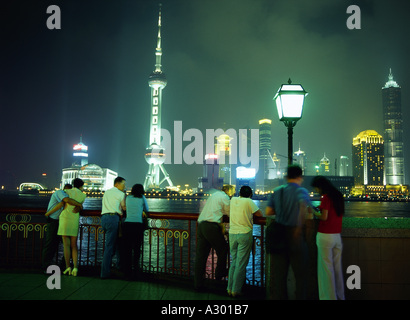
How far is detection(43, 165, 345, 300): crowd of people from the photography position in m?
5.07

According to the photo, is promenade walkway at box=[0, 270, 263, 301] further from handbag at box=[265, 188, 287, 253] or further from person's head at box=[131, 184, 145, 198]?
person's head at box=[131, 184, 145, 198]

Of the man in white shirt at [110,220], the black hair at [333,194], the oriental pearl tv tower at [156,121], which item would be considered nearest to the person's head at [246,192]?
the black hair at [333,194]

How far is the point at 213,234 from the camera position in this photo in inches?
249

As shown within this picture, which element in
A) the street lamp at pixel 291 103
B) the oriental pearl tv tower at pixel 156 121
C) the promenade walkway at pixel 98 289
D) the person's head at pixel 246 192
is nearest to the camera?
the promenade walkway at pixel 98 289

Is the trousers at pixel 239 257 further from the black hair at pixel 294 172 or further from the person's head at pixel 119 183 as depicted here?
the person's head at pixel 119 183

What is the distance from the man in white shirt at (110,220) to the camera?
7160 millimetres

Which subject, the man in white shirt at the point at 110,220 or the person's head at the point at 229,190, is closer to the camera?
the person's head at the point at 229,190
